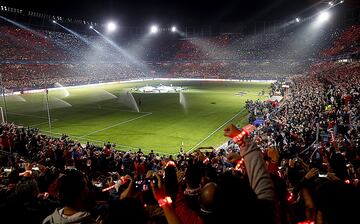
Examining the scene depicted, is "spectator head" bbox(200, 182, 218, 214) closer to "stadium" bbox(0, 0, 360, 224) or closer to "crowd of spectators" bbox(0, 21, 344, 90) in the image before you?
"stadium" bbox(0, 0, 360, 224)

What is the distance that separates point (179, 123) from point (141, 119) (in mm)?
4520

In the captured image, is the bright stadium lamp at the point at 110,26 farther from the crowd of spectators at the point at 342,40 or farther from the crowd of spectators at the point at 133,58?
the crowd of spectators at the point at 342,40

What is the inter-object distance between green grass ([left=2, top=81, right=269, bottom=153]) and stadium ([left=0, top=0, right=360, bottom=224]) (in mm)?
232

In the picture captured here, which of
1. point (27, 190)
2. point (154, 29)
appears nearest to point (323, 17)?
point (154, 29)

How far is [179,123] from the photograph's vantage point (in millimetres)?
30062

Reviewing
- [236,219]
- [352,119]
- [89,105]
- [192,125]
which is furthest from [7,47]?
[236,219]

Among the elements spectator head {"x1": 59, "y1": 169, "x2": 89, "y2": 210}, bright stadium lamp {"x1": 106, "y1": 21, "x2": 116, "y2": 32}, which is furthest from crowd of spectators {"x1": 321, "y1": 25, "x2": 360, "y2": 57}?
spectator head {"x1": 59, "y1": 169, "x2": 89, "y2": 210}

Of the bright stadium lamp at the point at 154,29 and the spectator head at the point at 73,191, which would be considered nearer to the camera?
the spectator head at the point at 73,191

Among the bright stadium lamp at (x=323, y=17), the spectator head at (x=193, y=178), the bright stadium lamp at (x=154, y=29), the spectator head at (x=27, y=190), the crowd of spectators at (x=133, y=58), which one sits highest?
the bright stadium lamp at (x=154, y=29)

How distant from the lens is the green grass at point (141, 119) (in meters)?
24.5

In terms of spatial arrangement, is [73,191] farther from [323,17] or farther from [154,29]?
[154,29]

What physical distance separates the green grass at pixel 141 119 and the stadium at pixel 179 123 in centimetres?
23

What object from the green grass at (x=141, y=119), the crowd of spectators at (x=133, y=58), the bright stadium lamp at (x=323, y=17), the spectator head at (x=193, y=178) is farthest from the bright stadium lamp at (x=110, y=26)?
the spectator head at (x=193, y=178)

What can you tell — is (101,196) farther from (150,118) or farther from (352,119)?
(150,118)
